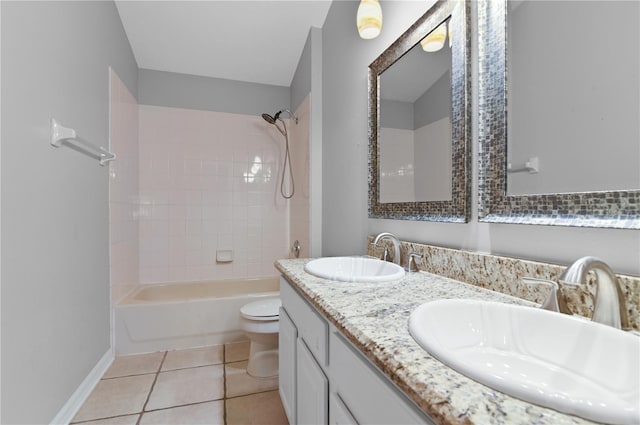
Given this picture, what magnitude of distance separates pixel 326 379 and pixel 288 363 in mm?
494

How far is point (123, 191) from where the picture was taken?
241cm

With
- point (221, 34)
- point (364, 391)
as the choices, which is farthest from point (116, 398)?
point (221, 34)

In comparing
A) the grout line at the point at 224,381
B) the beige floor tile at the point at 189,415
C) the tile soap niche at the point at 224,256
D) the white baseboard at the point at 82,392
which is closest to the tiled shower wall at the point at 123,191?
the white baseboard at the point at 82,392

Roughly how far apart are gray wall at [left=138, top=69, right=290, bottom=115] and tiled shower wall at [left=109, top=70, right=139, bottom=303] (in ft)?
0.79

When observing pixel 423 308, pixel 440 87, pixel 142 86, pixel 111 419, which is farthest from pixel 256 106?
pixel 423 308

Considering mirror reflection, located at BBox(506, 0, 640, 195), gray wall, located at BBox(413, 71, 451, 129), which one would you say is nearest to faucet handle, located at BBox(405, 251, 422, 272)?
mirror reflection, located at BBox(506, 0, 640, 195)

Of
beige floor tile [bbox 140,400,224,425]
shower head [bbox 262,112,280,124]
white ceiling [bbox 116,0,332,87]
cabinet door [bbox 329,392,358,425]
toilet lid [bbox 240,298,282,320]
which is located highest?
white ceiling [bbox 116,0,332,87]

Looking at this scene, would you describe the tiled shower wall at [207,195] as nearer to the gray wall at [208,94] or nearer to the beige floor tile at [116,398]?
the gray wall at [208,94]

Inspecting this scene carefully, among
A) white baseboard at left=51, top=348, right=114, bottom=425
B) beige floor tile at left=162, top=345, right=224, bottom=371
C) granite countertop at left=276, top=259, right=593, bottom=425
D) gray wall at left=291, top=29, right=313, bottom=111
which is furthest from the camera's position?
gray wall at left=291, top=29, right=313, bottom=111

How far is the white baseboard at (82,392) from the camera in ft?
4.61

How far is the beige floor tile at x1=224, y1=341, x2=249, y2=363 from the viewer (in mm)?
2094

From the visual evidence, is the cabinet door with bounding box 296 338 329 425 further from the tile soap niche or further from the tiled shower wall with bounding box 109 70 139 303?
the tile soap niche

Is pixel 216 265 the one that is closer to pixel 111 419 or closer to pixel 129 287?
pixel 129 287

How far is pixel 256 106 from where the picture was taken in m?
3.17
